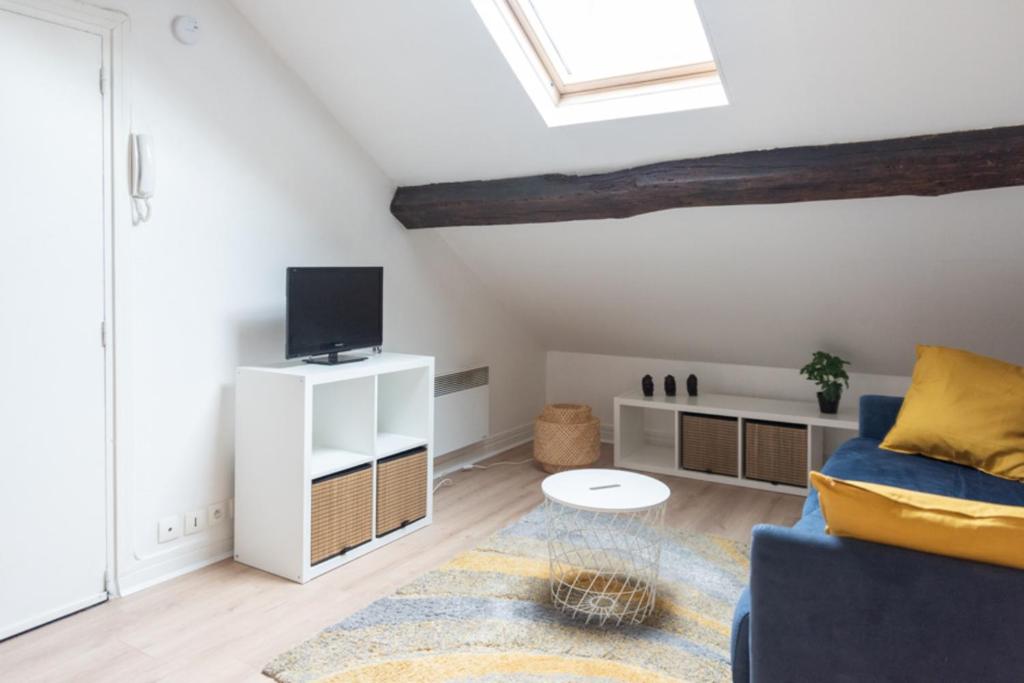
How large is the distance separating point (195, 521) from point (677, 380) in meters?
3.20

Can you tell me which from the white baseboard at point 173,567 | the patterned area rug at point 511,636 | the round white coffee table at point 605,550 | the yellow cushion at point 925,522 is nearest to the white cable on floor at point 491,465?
the round white coffee table at point 605,550

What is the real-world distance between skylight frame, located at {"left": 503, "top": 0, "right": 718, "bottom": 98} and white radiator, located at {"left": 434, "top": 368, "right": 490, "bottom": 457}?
75.2 inches

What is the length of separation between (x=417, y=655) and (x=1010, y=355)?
331cm

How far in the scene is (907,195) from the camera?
292 cm

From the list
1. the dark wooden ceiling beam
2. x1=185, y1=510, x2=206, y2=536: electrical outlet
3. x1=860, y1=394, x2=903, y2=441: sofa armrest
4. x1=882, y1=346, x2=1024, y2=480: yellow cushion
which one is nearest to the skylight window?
the dark wooden ceiling beam

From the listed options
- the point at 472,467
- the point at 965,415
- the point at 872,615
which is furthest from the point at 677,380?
the point at 872,615

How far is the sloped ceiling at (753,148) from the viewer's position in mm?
2438

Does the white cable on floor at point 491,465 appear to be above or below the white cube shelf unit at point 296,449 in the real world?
below

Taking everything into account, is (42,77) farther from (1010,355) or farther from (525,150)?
(1010,355)

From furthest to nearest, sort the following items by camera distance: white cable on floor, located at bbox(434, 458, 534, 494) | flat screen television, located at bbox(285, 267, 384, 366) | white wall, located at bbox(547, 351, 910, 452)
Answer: white wall, located at bbox(547, 351, 910, 452) < white cable on floor, located at bbox(434, 458, 534, 494) < flat screen television, located at bbox(285, 267, 384, 366)

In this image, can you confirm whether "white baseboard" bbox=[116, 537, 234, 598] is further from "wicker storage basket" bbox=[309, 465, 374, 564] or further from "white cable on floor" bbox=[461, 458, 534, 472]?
"white cable on floor" bbox=[461, 458, 534, 472]

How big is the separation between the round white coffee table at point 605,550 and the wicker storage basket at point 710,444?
3.60 feet

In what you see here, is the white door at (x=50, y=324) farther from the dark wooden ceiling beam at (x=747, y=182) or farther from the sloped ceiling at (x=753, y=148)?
the dark wooden ceiling beam at (x=747, y=182)

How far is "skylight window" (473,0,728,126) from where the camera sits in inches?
115
